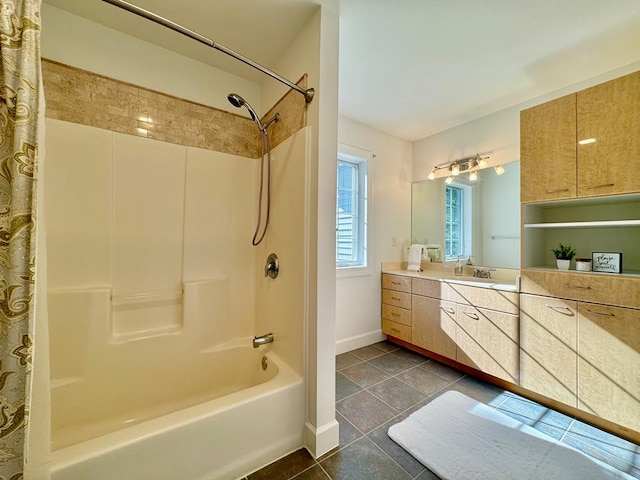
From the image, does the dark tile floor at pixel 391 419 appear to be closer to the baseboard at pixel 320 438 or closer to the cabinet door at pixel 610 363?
the baseboard at pixel 320 438

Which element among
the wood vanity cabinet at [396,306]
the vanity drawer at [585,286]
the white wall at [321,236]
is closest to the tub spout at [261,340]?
the white wall at [321,236]

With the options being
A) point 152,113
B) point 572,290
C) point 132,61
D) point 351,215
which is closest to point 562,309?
→ point 572,290

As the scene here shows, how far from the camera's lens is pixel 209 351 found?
1.76 m

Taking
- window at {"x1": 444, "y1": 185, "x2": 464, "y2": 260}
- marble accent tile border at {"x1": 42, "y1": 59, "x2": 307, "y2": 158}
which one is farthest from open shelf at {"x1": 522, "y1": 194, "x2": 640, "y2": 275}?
marble accent tile border at {"x1": 42, "y1": 59, "x2": 307, "y2": 158}

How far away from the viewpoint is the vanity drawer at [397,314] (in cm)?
260

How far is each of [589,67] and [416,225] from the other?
6.13 ft

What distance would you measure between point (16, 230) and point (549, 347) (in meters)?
2.73

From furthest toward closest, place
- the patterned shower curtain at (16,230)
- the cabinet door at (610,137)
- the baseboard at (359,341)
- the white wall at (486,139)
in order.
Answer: the baseboard at (359,341)
the white wall at (486,139)
the cabinet door at (610,137)
the patterned shower curtain at (16,230)

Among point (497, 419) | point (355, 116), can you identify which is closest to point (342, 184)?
point (355, 116)

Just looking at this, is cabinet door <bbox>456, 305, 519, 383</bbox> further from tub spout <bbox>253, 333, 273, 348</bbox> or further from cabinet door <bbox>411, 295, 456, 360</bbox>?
tub spout <bbox>253, 333, 273, 348</bbox>

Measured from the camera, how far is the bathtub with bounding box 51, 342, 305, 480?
0.90 meters

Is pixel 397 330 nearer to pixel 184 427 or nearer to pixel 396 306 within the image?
pixel 396 306

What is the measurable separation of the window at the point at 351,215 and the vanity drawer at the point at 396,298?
0.43m

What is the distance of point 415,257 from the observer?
290 centimetres
